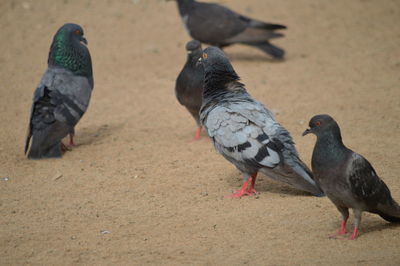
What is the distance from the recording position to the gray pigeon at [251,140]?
576 centimetres

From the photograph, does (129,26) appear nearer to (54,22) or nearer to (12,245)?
(54,22)

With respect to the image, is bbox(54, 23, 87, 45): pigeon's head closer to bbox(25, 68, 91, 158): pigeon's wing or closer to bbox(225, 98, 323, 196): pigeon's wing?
bbox(25, 68, 91, 158): pigeon's wing

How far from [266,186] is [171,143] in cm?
176

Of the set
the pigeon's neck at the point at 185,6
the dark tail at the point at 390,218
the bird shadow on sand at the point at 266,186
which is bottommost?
the bird shadow on sand at the point at 266,186

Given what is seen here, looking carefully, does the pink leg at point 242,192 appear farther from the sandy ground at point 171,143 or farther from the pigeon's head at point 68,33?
the pigeon's head at point 68,33

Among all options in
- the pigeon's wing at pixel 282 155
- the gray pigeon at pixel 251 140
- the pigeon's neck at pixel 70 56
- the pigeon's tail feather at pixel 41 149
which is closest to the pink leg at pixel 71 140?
the pigeon's tail feather at pixel 41 149

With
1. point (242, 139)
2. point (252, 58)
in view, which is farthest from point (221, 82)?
point (252, 58)

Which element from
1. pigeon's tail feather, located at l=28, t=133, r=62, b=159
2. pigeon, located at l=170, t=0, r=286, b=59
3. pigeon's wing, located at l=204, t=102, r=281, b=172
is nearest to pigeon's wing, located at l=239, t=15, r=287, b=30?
pigeon, located at l=170, t=0, r=286, b=59

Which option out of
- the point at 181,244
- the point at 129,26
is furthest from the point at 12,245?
the point at 129,26

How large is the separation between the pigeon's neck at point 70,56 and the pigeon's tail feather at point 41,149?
3.59ft

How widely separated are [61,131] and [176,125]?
1.74m

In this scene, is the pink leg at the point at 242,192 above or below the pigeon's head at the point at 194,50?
below

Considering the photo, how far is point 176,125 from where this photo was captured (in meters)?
8.55

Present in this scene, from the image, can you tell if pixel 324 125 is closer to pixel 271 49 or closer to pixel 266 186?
pixel 266 186
